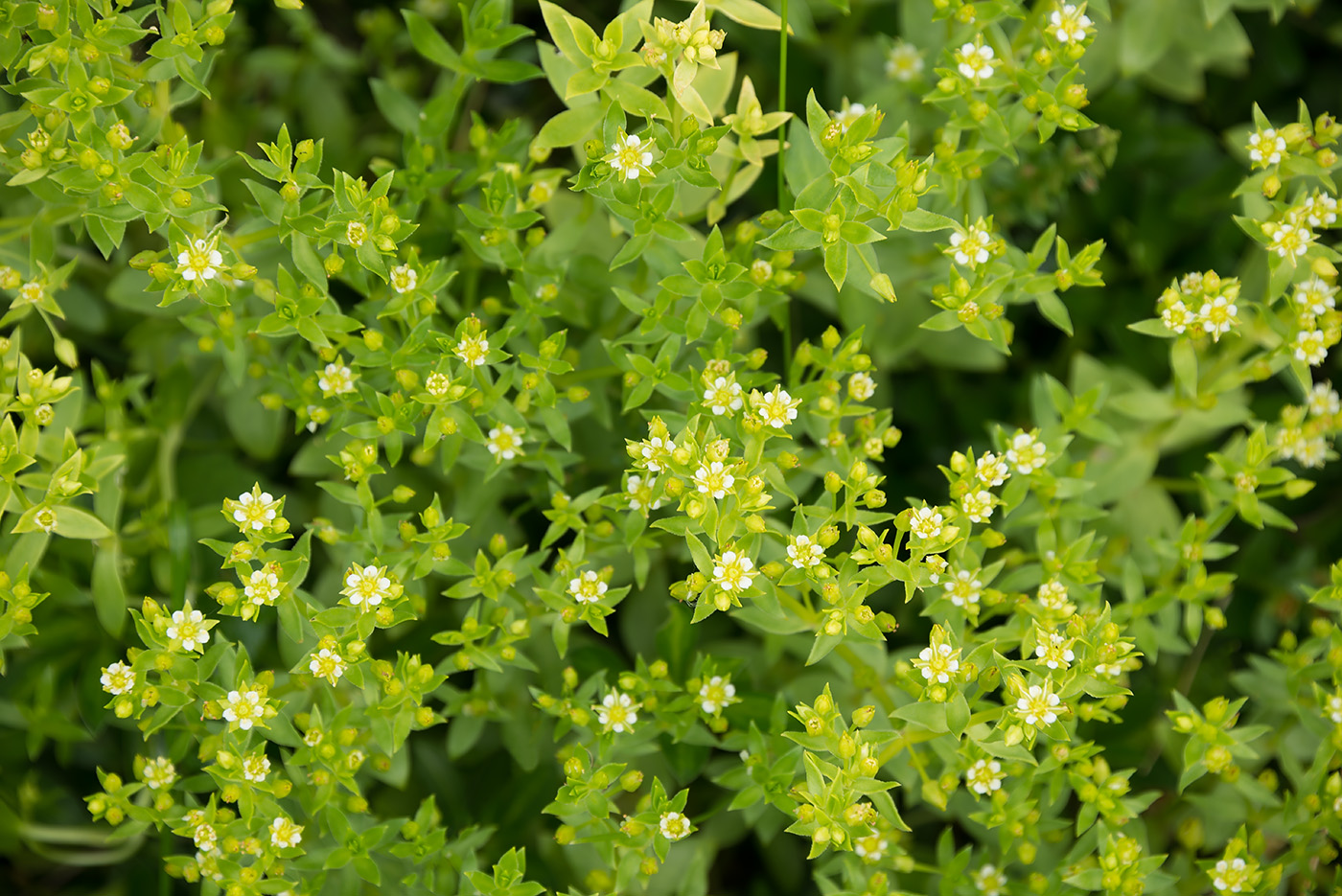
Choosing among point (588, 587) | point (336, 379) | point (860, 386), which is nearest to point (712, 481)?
point (588, 587)

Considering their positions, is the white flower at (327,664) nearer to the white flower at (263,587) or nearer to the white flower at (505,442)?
the white flower at (263,587)

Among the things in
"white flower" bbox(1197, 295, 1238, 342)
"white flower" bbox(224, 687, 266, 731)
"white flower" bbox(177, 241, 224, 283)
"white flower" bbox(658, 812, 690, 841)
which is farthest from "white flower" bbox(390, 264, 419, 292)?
"white flower" bbox(1197, 295, 1238, 342)

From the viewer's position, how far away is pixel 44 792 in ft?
6.99

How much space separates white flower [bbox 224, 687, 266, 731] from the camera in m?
1.49

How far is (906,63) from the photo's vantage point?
6.98ft

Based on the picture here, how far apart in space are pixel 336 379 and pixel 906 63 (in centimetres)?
125

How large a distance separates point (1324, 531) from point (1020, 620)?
1.15m

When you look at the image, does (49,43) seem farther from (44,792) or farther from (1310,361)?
(1310,361)

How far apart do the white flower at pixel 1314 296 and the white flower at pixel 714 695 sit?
1.08 meters

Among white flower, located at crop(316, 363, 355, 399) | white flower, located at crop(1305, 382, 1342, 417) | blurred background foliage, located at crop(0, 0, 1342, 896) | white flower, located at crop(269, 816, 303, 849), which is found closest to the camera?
white flower, located at crop(269, 816, 303, 849)

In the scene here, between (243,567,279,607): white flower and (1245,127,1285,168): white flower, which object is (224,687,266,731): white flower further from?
(1245,127,1285,168): white flower

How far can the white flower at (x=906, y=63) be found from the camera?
2121mm

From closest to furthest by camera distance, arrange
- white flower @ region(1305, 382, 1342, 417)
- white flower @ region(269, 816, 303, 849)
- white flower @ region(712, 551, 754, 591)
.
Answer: white flower @ region(712, 551, 754, 591)
white flower @ region(269, 816, 303, 849)
white flower @ region(1305, 382, 1342, 417)

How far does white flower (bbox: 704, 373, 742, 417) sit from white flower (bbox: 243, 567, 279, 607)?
650 millimetres
